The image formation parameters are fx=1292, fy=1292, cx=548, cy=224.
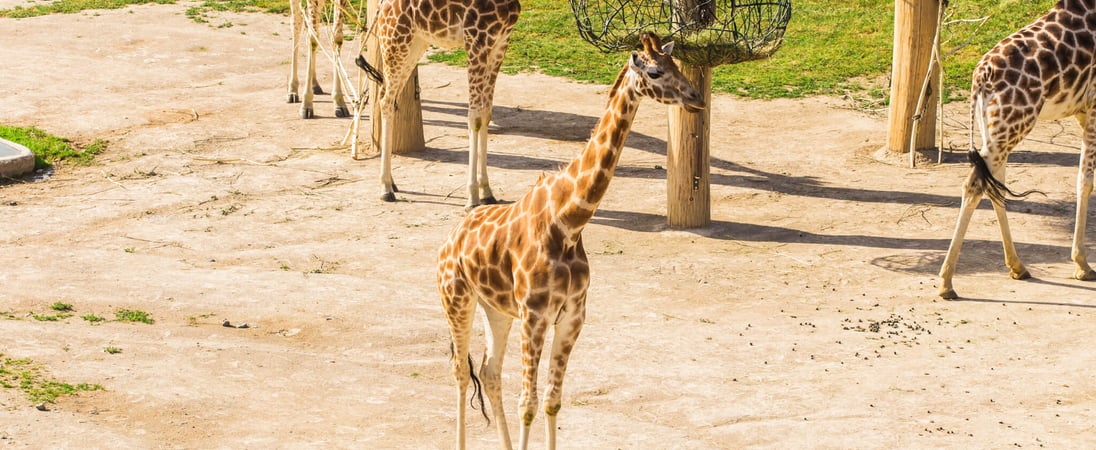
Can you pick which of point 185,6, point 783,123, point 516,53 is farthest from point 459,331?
point 185,6

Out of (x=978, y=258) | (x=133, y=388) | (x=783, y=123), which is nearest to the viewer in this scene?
(x=133, y=388)

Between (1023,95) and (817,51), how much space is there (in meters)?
8.74

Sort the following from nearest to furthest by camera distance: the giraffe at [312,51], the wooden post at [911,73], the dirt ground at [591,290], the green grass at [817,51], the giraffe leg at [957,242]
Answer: the dirt ground at [591,290] < the giraffe leg at [957,242] < the wooden post at [911,73] < the giraffe at [312,51] < the green grass at [817,51]

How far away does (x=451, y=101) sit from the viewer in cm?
1767

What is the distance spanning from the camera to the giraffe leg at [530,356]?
652 cm

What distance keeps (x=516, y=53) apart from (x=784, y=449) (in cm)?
1293

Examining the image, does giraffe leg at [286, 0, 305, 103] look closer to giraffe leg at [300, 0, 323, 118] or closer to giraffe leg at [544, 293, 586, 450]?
giraffe leg at [300, 0, 323, 118]

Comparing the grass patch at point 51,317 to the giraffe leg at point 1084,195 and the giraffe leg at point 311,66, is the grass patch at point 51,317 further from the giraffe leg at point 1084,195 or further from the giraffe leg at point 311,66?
the giraffe leg at point 1084,195

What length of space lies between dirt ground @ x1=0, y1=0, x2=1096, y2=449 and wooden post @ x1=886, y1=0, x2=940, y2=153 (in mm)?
496

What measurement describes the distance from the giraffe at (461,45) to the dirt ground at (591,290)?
0.48m

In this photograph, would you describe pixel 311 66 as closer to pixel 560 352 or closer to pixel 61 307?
pixel 61 307

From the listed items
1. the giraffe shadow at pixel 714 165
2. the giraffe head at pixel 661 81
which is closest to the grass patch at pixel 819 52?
the giraffe shadow at pixel 714 165

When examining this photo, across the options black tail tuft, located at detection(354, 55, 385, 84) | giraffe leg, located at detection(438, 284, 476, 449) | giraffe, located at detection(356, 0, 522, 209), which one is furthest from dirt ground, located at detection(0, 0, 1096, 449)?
black tail tuft, located at detection(354, 55, 385, 84)

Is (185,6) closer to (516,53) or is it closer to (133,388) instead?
(516,53)
